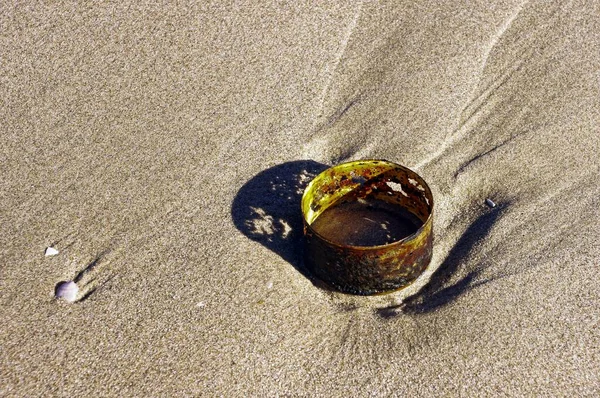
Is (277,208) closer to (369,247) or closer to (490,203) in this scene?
(369,247)

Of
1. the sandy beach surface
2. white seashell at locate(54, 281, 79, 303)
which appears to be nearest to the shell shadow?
the sandy beach surface

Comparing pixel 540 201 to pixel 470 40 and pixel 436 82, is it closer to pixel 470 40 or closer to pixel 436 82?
pixel 436 82

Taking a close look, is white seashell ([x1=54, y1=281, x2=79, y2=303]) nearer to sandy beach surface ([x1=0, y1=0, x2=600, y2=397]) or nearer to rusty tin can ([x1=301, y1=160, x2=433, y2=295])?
sandy beach surface ([x1=0, y1=0, x2=600, y2=397])

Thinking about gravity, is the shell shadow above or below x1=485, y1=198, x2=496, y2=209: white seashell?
below

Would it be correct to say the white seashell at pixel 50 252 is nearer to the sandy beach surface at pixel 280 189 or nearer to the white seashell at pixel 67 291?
the sandy beach surface at pixel 280 189

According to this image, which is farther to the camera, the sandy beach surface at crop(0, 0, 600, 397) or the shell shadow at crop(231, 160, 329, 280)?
the shell shadow at crop(231, 160, 329, 280)

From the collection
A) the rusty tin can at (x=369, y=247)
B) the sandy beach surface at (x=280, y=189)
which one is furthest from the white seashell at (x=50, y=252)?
the rusty tin can at (x=369, y=247)
